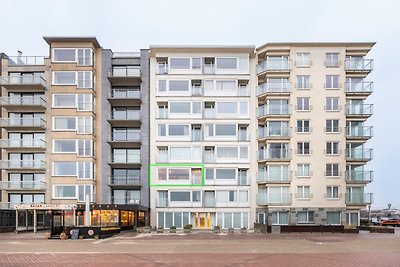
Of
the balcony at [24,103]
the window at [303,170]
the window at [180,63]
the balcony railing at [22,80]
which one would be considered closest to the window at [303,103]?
the window at [303,170]

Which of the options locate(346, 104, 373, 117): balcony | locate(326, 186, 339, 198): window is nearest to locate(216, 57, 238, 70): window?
locate(346, 104, 373, 117): balcony

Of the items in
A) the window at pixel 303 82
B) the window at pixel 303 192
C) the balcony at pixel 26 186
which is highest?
the window at pixel 303 82

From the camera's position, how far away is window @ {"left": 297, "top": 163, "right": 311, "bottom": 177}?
42844 millimetres

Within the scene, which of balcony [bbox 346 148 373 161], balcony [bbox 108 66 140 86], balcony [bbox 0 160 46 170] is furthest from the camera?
balcony [bbox 108 66 140 86]

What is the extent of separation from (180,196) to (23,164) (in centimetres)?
1872

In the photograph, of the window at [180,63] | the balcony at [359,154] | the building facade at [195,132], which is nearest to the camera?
the building facade at [195,132]

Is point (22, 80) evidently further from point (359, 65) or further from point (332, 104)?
point (359, 65)

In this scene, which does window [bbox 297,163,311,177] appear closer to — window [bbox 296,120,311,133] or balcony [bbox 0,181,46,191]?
window [bbox 296,120,311,133]

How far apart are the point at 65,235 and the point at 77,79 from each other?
1964 cm

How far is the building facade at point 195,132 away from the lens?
42.8 meters

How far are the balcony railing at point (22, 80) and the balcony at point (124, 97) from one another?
26.4 ft

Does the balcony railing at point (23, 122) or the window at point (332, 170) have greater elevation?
the balcony railing at point (23, 122)

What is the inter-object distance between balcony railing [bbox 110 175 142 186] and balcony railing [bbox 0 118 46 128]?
10230 millimetres

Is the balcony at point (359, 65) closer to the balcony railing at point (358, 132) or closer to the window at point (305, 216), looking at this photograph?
the balcony railing at point (358, 132)
